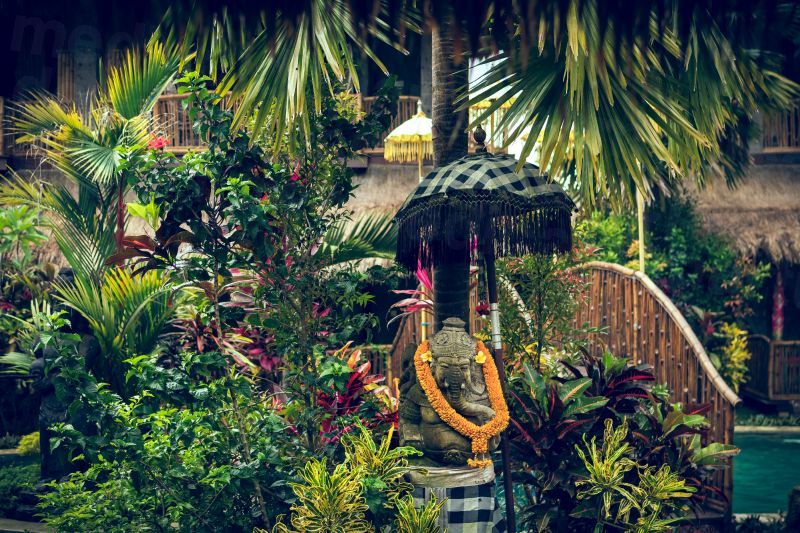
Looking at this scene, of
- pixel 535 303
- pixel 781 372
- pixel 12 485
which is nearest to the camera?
pixel 535 303

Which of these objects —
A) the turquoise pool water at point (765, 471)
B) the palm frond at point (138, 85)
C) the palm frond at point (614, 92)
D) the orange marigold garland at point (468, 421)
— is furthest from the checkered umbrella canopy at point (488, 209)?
the turquoise pool water at point (765, 471)

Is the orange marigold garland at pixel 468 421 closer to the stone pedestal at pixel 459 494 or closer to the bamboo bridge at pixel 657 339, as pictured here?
the stone pedestal at pixel 459 494

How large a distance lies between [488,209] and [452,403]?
46.8 inches

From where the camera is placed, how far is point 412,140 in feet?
41.4

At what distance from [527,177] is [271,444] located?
231cm

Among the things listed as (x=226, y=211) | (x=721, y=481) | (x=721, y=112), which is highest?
(x=721, y=112)

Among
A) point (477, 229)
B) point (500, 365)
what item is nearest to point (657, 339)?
point (500, 365)

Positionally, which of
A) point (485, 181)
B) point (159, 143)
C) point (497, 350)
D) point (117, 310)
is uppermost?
point (159, 143)

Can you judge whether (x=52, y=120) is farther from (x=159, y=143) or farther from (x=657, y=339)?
(x=657, y=339)

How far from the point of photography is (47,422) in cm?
840

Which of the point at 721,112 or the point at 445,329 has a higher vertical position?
the point at 721,112

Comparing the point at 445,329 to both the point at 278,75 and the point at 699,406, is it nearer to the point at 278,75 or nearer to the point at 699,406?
the point at 278,75

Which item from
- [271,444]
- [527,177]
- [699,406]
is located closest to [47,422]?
[271,444]

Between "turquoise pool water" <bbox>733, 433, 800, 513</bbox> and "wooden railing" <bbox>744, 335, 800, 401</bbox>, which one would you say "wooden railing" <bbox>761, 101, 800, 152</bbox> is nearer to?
"wooden railing" <bbox>744, 335, 800, 401</bbox>
